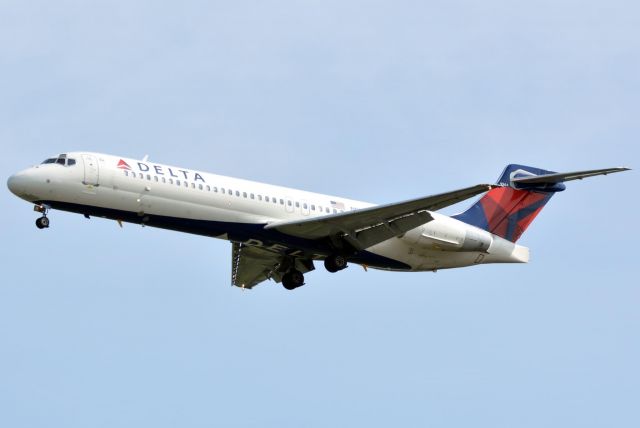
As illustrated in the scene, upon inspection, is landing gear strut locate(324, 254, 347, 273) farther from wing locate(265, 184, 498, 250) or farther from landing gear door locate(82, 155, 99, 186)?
landing gear door locate(82, 155, 99, 186)

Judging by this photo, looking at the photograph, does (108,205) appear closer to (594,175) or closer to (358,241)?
(358,241)

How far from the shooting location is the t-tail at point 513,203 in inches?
1682

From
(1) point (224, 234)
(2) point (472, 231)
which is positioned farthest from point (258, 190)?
(2) point (472, 231)

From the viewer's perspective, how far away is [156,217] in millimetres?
36562

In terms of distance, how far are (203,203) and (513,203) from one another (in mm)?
12133

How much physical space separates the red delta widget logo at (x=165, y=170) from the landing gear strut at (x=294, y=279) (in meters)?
6.04

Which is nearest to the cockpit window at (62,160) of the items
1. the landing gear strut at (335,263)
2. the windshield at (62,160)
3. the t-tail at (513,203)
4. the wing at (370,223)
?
the windshield at (62,160)

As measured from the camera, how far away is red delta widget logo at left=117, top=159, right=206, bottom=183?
36.5 meters

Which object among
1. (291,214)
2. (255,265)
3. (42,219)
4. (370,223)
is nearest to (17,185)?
(42,219)

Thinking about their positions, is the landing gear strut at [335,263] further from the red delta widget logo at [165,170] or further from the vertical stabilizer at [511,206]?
the vertical stabilizer at [511,206]

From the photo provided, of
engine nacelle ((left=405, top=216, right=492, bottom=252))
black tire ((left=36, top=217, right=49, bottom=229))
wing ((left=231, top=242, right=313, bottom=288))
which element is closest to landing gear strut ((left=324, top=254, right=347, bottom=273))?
wing ((left=231, top=242, right=313, bottom=288))

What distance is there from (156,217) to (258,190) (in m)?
3.56

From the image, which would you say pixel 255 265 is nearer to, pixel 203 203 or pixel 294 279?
pixel 294 279

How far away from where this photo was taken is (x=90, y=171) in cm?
3600
